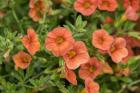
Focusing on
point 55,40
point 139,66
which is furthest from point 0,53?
point 139,66

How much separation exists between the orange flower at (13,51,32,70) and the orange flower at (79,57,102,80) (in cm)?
26

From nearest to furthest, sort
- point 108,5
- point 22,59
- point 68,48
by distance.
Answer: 1. point 68,48
2. point 22,59
3. point 108,5

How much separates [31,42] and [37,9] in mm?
322

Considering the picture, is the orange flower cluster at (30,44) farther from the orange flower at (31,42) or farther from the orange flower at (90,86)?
the orange flower at (90,86)

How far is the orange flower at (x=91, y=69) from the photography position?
6.53 ft

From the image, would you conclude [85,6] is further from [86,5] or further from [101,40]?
[101,40]

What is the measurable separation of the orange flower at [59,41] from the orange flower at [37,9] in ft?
0.94

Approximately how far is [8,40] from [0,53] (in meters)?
0.09

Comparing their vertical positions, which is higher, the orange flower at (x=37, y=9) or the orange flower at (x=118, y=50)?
the orange flower at (x=37, y=9)

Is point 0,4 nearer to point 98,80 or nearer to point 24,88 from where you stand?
point 24,88

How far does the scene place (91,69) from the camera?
201 centimetres

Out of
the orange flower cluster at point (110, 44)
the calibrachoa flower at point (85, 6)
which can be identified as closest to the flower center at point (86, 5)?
the calibrachoa flower at point (85, 6)

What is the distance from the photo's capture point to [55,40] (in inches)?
73.7

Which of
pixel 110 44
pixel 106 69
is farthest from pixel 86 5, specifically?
pixel 106 69
